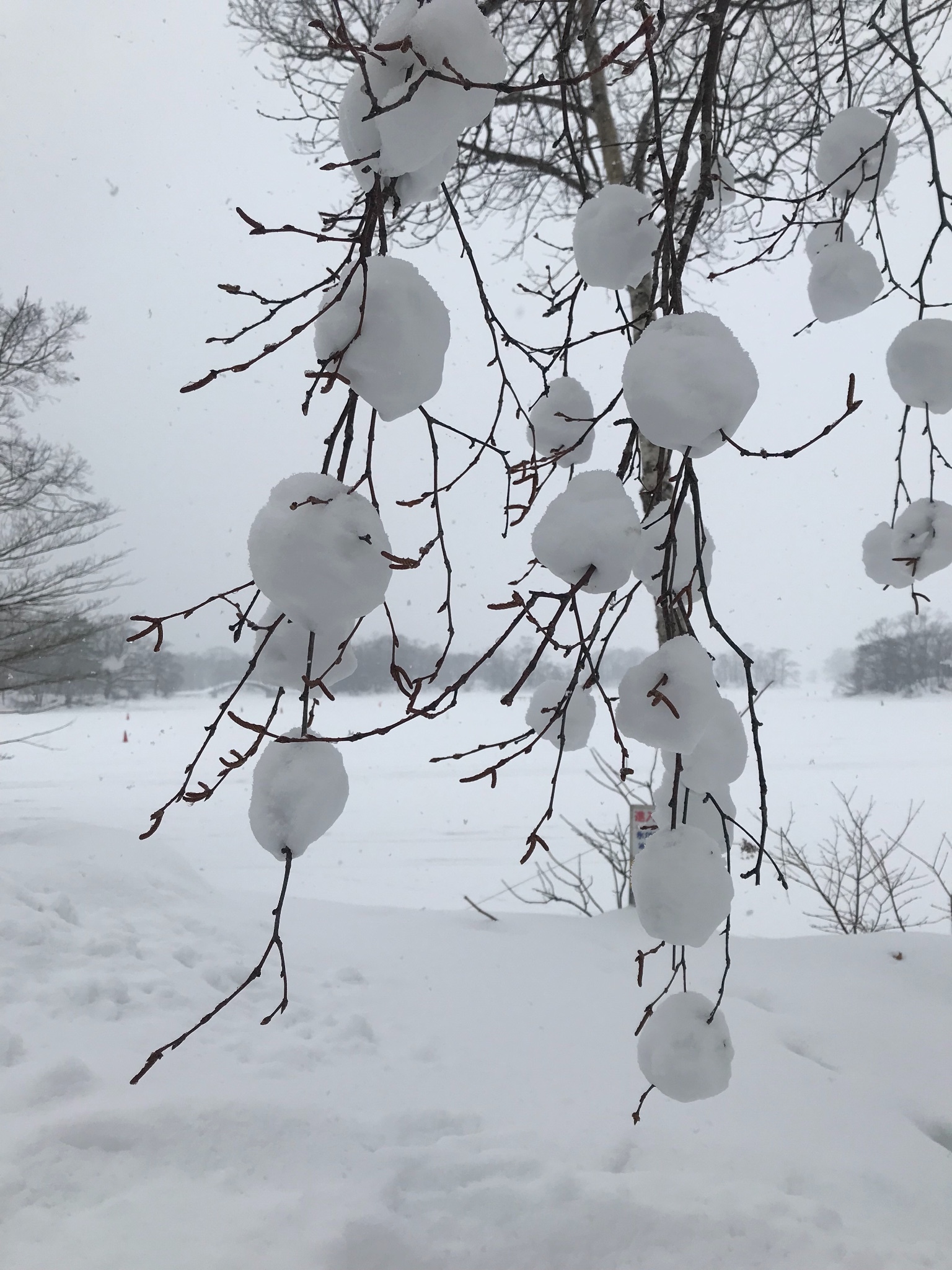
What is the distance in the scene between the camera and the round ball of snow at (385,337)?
0.45 meters

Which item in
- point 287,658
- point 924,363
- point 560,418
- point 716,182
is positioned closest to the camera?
point 287,658

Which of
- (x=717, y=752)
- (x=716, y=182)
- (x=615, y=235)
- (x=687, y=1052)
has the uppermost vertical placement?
(x=716, y=182)

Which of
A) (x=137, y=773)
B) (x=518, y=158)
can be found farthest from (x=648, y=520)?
(x=137, y=773)

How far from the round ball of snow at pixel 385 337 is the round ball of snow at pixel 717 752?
326 mm

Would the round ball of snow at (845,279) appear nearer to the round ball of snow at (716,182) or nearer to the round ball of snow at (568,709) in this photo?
the round ball of snow at (716,182)

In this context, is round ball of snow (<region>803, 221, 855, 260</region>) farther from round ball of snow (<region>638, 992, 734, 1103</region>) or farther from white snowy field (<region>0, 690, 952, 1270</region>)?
white snowy field (<region>0, 690, 952, 1270</region>)

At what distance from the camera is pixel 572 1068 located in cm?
206

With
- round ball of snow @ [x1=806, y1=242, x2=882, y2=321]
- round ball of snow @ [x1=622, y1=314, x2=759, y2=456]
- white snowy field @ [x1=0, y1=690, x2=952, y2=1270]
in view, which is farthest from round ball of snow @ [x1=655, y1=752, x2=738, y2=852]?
white snowy field @ [x1=0, y1=690, x2=952, y2=1270]

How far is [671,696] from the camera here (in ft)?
1.74

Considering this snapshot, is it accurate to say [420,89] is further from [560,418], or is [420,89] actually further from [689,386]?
[560,418]

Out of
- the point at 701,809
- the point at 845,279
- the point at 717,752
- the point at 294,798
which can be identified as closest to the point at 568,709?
the point at 701,809

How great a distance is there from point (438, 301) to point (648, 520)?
34 cm

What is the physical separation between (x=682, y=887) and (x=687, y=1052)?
0.18m

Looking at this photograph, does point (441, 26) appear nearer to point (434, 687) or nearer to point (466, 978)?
point (434, 687)
